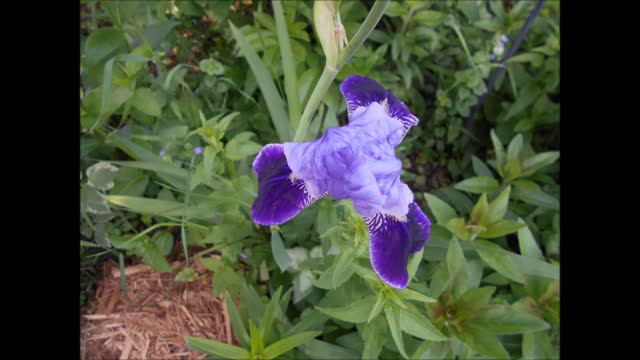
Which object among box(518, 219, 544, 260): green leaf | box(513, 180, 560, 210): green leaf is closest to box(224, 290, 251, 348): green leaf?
box(518, 219, 544, 260): green leaf

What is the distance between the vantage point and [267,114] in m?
1.71

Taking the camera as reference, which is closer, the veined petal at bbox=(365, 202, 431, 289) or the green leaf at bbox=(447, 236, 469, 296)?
the veined petal at bbox=(365, 202, 431, 289)

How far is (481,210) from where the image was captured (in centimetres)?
137

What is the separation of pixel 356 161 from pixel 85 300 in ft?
4.47

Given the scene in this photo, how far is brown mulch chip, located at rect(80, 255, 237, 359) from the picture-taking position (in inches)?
57.9

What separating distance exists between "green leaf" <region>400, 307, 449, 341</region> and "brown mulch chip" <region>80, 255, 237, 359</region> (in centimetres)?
71

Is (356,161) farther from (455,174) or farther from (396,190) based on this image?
(455,174)

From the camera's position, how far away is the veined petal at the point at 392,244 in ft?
2.77

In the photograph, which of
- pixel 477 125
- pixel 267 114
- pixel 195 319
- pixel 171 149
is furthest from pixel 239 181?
pixel 477 125

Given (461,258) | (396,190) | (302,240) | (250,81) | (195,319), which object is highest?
(396,190)

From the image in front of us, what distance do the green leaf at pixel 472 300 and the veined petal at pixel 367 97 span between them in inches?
22.0

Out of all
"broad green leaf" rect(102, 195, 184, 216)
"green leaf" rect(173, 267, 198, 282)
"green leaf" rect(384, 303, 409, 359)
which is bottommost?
"green leaf" rect(173, 267, 198, 282)

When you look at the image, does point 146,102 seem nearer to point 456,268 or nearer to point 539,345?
point 456,268

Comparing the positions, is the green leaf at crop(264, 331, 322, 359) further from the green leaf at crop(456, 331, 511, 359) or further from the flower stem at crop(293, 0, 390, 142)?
the flower stem at crop(293, 0, 390, 142)
